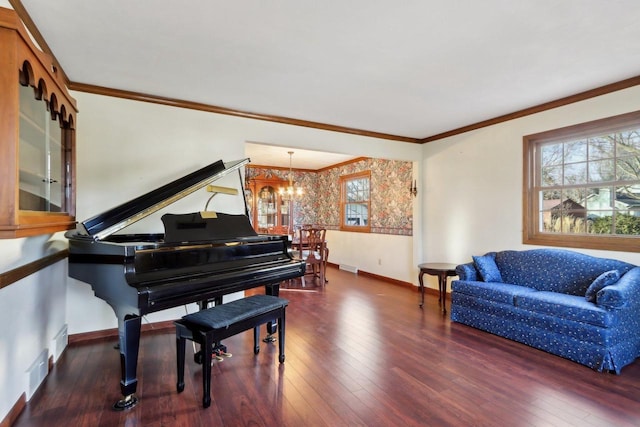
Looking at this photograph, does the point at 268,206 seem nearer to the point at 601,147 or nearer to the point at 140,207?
the point at 140,207

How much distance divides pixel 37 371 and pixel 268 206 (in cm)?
580

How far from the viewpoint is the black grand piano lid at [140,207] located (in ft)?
7.00

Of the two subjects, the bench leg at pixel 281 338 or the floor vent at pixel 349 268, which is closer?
the bench leg at pixel 281 338

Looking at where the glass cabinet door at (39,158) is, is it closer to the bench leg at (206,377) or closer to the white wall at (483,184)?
the bench leg at (206,377)

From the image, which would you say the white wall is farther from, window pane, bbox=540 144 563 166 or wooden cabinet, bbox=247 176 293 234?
wooden cabinet, bbox=247 176 293 234

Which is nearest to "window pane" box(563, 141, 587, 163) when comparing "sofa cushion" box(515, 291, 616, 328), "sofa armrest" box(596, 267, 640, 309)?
"sofa armrest" box(596, 267, 640, 309)

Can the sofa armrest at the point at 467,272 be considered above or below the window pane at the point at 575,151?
below

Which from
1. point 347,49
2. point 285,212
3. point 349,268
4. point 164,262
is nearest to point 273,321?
point 164,262

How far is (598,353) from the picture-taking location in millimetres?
2543

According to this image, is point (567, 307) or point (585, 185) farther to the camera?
point (585, 185)

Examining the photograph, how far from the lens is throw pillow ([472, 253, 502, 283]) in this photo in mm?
3674

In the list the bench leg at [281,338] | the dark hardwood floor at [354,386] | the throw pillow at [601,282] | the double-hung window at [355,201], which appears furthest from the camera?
the double-hung window at [355,201]

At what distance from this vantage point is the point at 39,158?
2.12 metres

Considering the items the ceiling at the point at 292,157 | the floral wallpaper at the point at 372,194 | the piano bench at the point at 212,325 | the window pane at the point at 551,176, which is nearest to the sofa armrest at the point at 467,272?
the window pane at the point at 551,176
